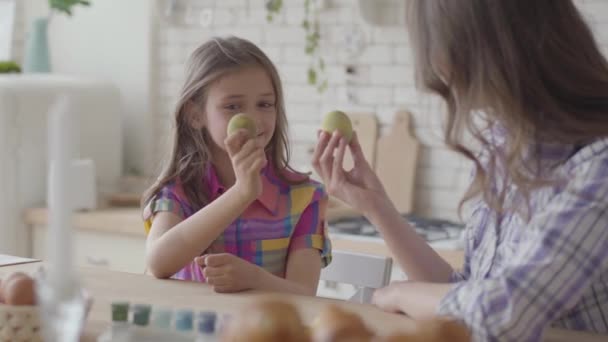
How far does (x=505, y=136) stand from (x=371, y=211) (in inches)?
12.5

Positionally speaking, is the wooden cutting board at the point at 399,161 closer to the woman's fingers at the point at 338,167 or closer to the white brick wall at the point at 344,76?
the white brick wall at the point at 344,76

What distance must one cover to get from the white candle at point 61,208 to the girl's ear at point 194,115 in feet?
4.05

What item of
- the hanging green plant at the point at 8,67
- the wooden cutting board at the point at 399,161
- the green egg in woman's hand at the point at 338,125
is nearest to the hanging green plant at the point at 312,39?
the wooden cutting board at the point at 399,161

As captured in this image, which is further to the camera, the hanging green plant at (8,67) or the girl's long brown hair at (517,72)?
the hanging green plant at (8,67)

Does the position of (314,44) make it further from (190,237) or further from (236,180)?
(190,237)

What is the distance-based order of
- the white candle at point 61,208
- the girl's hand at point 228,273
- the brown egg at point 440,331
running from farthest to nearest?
the girl's hand at point 228,273 < the brown egg at point 440,331 < the white candle at point 61,208

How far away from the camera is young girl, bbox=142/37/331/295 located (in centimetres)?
204

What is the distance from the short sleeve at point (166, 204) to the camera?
2.02 metres

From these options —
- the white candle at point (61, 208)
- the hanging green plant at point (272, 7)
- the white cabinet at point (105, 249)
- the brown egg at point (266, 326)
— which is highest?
A: the hanging green plant at point (272, 7)

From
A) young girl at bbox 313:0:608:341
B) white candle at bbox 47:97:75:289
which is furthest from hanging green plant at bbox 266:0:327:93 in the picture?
white candle at bbox 47:97:75:289

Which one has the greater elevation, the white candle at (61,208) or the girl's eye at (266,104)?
the white candle at (61,208)

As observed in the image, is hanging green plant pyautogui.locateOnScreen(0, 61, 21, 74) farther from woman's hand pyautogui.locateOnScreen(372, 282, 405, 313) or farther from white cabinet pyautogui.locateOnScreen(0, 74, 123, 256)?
woman's hand pyautogui.locateOnScreen(372, 282, 405, 313)

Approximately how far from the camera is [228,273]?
1691 mm

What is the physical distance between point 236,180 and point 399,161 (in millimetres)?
1622
